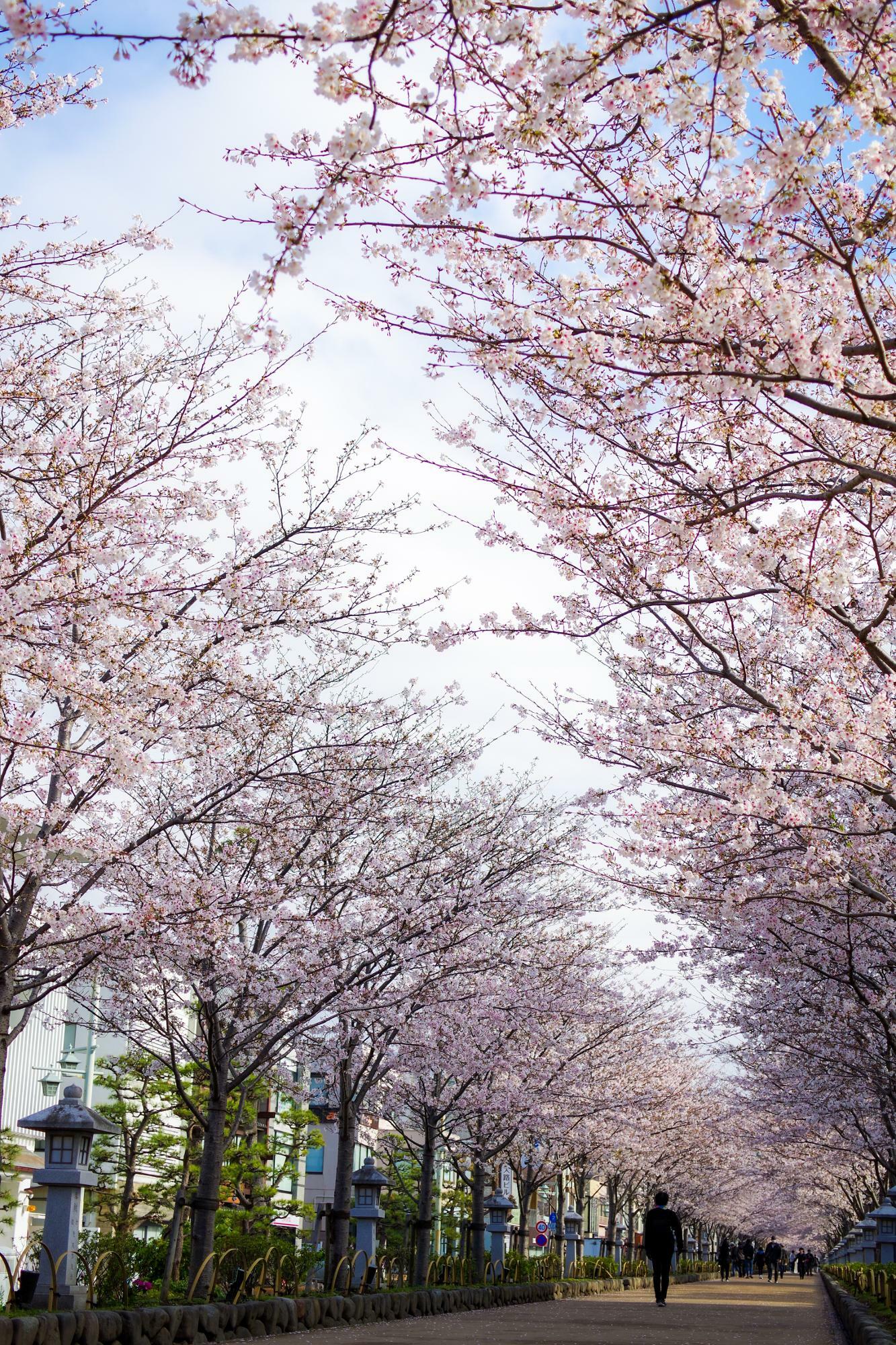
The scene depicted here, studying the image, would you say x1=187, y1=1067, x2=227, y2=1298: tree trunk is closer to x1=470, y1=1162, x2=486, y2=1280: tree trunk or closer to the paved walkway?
the paved walkway

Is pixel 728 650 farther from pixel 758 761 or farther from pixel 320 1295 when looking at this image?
pixel 320 1295

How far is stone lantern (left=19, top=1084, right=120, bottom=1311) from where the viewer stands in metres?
9.73

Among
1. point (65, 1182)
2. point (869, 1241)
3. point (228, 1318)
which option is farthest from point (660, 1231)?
point (65, 1182)

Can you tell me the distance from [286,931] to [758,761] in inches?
229

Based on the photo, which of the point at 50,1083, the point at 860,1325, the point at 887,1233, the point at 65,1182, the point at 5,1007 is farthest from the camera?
the point at 50,1083

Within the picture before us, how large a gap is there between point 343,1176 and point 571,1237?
17.0m

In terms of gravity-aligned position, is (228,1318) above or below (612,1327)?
above

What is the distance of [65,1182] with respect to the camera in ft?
34.3

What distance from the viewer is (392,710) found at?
1262cm

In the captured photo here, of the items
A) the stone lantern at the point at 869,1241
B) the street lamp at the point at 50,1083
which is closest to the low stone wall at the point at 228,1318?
the stone lantern at the point at 869,1241

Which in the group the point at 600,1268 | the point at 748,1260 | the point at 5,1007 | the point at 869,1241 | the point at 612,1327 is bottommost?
the point at 748,1260

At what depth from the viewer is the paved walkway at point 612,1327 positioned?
1250cm

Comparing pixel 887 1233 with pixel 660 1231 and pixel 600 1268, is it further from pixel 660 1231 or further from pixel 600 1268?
pixel 600 1268

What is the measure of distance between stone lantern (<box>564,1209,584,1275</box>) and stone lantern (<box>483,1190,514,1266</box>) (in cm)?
625
